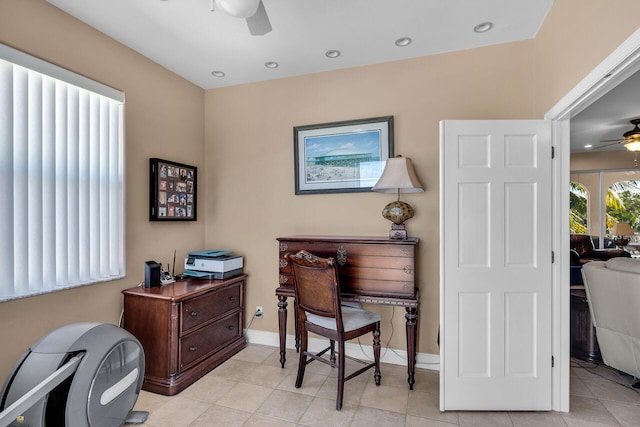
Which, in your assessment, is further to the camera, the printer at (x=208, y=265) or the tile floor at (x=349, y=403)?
the printer at (x=208, y=265)

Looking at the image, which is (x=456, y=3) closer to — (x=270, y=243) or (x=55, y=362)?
(x=270, y=243)

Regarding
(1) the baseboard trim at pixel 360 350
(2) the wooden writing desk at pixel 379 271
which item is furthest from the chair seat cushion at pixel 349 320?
(1) the baseboard trim at pixel 360 350

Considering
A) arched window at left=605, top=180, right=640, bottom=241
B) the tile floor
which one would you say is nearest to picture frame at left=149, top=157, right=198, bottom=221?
the tile floor

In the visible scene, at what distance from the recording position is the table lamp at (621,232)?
6008 millimetres

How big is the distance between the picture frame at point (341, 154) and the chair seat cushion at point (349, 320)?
3.57ft

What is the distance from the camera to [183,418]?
6.82ft

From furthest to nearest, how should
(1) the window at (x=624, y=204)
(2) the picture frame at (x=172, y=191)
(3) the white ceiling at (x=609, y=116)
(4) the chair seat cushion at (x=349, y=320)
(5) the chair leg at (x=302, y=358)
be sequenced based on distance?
(1) the window at (x=624, y=204)
(3) the white ceiling at (x=609, y=116)
(2) the picture frame at (x=172, y=191)
(5) the chair leg at (x=302, y=358)
(4) the chair seat cushion at (x=349, y=320)

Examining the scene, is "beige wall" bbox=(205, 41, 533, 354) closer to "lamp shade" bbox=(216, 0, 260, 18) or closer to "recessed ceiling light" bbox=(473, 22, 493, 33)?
"recessed ceiling light" bbox=(473, 22, 493, 33)

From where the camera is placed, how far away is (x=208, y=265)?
3.02 metres

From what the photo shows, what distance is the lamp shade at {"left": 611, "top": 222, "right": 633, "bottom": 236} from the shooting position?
600 centimetres

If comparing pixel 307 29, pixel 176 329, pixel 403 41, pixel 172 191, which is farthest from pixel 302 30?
pixel 176 329

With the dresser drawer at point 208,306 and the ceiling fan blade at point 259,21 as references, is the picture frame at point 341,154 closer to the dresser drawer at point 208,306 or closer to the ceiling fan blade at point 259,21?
the dresser drawer at point 208,306

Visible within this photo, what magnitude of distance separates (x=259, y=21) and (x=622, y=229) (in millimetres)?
7562

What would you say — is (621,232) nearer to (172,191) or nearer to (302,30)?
(302,30)
